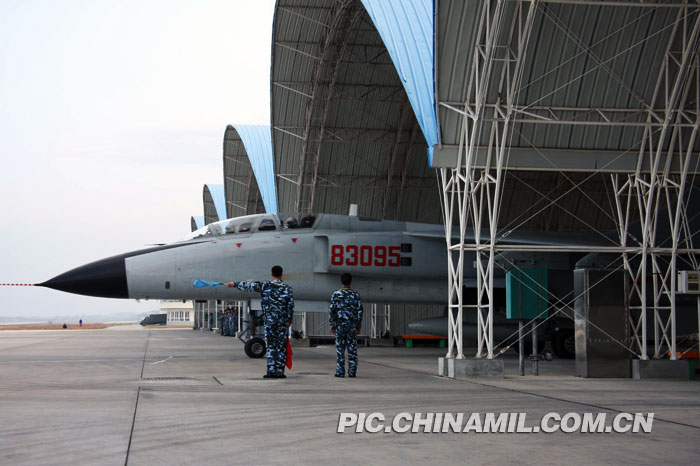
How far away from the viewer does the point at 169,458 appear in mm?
5352

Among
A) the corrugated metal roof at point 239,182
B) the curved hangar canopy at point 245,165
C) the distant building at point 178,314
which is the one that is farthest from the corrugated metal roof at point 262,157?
the distant building at point 178,314

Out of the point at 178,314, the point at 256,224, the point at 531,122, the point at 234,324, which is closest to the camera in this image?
the point at 531,122

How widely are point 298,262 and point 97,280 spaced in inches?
173

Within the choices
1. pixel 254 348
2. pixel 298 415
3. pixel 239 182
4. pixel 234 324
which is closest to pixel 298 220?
pixel 254 348

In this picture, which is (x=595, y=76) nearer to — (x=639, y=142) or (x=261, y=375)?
(x=639, y=142)

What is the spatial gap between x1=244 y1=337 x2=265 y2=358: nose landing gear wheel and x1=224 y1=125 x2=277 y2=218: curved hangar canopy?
18905 mm

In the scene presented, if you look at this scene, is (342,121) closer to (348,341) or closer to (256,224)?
(256,224)

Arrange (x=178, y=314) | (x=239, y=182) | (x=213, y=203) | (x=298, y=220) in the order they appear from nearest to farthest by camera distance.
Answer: (x=298, y=220) → (x=239, y=182) → (x=213, y=203) → (x=178, y=314)

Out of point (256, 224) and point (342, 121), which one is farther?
point (342, 121)

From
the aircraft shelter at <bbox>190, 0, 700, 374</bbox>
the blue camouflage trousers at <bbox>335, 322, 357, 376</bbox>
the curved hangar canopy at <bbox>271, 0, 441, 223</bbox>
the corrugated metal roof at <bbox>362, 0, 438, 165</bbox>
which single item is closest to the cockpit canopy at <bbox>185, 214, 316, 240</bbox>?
the aircraft shelter at <bbox>190, 0, 700, 374</bbox>

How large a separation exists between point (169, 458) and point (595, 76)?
11878 millimetres

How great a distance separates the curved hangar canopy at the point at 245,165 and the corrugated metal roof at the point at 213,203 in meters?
6.68

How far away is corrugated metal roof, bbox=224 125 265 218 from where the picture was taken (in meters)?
44.4

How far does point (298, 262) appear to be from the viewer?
58.4ft
